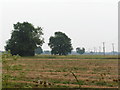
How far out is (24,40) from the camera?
78438mm

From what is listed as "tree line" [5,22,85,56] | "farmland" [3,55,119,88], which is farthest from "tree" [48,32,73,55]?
"farmland" [3,55,119,88]

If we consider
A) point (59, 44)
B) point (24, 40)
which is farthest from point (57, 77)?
point (59, 44)

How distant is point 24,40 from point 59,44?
30232 mm

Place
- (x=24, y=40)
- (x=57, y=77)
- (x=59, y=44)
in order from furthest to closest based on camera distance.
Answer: (x=59, y=44), (x=24, y=40), (x=57, y=77)

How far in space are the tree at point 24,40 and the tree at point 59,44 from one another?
80.1 ft

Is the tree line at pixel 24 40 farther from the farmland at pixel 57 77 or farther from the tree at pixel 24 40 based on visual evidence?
the farmland at pixel 57 77

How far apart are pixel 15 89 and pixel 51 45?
321ft

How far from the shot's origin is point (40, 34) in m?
82.4

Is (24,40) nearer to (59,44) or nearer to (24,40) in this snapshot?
(24,40)

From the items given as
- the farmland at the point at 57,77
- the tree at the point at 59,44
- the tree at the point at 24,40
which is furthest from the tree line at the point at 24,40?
the farmland at the point at 57,77

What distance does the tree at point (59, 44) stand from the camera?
347ft

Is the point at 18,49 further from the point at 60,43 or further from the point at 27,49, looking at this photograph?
the point at 60,43

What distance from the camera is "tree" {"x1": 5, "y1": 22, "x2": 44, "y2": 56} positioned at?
7537 centimetres

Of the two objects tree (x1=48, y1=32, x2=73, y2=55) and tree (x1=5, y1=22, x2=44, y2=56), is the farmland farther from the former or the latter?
tree (x1=48, y1=32, x2=73, y2=55)
